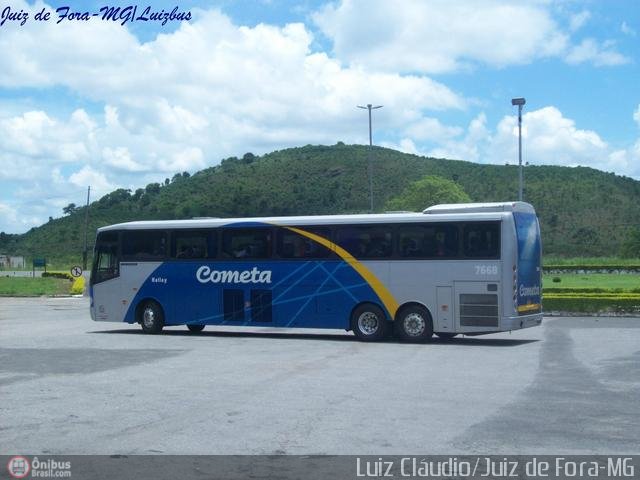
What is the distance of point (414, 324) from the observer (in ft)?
68.5

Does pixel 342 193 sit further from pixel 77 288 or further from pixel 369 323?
pixel 369 323

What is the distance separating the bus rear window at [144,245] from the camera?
2433cm

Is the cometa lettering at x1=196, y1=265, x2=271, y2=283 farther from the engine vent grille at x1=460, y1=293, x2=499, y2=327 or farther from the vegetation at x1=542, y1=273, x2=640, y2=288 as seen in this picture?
the vegetation at x1=542, y1=273, x2=640, y2=288

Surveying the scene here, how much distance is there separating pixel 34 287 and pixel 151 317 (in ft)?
109

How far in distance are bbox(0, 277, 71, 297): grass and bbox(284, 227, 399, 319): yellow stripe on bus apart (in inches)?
1288

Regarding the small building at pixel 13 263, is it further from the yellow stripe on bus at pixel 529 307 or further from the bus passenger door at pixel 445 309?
the yellow stripe on bus at pixel 529 307

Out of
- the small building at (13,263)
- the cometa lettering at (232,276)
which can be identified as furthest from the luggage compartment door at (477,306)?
the small building at (13,263)

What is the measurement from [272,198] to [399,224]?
7003 centimetres

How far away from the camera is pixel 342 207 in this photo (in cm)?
9244

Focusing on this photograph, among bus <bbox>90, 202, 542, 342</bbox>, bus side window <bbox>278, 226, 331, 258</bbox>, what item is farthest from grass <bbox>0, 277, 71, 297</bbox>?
bus side window <bbox>278, 226, 331, 258</bbox>

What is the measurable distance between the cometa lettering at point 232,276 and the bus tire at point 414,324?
377 cm

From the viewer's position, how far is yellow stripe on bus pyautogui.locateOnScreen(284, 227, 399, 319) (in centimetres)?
2116

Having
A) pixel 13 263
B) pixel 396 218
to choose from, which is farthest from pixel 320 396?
pixel 13 263

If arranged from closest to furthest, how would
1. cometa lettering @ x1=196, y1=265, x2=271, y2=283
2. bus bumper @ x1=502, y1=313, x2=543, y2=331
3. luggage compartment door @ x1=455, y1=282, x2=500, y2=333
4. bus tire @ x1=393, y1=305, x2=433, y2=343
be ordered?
bus bumper @ x1=502, y1=313, x2=543, y2=331, luggage compartment door @ x1=455, y1=282, x2=500, y2=333, bus tire @ x1=393, y1=305, x2=433, y2=343, cometa lettering @ x1=196, y1=265, x2=271, y2=283
